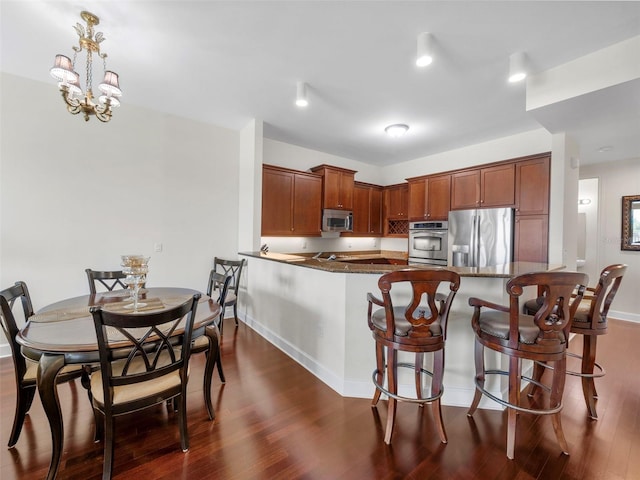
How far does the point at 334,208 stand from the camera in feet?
16.9

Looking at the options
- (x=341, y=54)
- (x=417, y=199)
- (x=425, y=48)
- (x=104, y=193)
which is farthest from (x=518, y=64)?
(x=104, y=193)

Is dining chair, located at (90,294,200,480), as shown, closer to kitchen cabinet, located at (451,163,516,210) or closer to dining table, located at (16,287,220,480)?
dining table, located at (16,287,220,480)

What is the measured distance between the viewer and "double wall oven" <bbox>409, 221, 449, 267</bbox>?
4.70m

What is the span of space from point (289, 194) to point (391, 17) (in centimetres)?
296

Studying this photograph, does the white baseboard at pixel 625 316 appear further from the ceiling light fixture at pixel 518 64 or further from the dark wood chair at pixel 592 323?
the ceiling light fixture at pixel 518 64

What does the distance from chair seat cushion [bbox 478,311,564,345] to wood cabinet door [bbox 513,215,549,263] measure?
7.72 feet

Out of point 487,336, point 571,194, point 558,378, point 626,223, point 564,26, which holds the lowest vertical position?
point 558,378

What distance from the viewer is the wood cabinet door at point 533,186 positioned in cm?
369

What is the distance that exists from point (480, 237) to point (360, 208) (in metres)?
2.29

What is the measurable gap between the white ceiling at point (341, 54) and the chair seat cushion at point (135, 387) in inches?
94.8

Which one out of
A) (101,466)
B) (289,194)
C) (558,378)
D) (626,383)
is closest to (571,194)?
(626,383)

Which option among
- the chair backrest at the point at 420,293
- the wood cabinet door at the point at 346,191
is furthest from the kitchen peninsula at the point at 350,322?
the wood cabinet door at the point at 346,191

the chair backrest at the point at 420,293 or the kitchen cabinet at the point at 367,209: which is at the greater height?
the kitchen cabinet at the point at 367,209

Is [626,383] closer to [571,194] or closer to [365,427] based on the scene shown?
[571,194]
